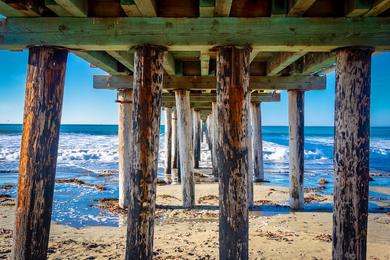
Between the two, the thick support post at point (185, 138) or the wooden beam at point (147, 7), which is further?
the thick support post at point (185, 138)

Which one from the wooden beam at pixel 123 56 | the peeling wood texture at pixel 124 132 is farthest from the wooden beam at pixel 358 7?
the peeling wood texture at pixel 124 132

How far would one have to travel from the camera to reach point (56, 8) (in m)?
3.29

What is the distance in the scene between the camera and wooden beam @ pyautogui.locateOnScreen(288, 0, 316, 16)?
3068mm

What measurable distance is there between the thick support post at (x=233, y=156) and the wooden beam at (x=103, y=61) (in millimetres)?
1897

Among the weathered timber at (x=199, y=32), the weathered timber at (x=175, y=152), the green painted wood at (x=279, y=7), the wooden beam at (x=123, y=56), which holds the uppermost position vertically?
the green painted wood at (x=279, y=7)

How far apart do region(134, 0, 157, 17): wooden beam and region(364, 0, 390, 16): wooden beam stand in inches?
80.3

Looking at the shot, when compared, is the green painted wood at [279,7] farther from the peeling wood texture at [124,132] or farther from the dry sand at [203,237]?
the peeling wood texture at [124,132]

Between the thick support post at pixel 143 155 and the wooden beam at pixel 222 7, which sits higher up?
the wooden beam at pixel 222 7

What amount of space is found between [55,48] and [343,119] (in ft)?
10.0

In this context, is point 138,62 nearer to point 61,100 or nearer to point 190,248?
point 61,100

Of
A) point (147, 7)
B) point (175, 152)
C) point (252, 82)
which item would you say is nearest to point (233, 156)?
point (147, 7)

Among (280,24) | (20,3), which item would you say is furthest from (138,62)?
(280,24)

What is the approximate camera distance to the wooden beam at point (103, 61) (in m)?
4.74

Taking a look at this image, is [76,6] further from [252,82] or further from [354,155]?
[252,82]
